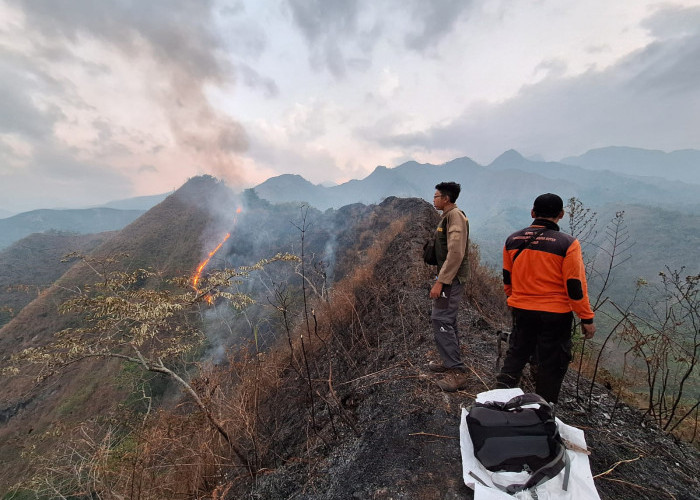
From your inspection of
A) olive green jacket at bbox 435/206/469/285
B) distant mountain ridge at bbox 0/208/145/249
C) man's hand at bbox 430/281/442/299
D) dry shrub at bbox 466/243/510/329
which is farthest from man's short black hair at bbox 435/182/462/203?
distant mountain ridge at bbox 0/208/145/249

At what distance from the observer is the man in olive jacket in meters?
3.10

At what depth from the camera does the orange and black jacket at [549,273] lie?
97.3 inches

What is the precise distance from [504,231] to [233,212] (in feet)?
389

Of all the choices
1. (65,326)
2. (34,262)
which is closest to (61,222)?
(34,262)

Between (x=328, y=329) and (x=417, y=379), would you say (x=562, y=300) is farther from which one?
(x=328, y=329)

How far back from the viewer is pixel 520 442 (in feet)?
6.69

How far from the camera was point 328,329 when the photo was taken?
8633 mm

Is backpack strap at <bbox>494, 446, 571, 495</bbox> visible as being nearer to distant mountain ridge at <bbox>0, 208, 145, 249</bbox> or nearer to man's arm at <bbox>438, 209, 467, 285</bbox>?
man's arm at <bbox>438, 209, 467, 285</bbox>

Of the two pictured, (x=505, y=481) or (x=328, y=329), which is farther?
(x=328, y=329)

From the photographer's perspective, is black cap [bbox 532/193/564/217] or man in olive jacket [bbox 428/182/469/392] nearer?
black cap [bbox 532/193/564/217]

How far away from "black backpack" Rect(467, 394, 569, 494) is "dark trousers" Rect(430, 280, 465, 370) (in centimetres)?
113

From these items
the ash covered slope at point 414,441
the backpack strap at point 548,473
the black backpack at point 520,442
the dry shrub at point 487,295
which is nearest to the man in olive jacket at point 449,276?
the ash covered slope at point 414,441

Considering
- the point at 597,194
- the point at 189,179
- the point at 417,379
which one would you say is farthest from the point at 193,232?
the point at 597,194

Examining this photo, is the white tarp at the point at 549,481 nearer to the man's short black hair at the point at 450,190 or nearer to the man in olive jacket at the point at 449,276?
the man in olive jacket at the point at 449,276
